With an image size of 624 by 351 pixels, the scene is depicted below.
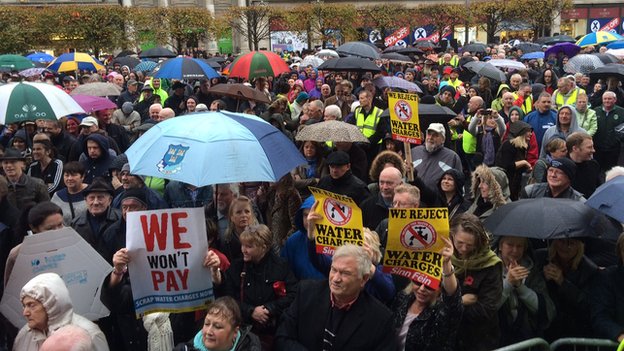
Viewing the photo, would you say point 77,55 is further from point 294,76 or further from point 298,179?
point 298,179

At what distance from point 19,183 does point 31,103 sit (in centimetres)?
125

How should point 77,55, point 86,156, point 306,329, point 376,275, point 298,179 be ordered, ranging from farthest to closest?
point 77,55 → point 86,156 → point 298,179 → point 376,275 → point 306,329

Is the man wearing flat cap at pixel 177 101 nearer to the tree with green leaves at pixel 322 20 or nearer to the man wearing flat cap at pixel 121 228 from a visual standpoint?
the man wearing flat cap at pixel 121 228

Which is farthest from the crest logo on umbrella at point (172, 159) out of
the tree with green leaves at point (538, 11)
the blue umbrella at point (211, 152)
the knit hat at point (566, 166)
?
the tree with green leaves at point (538, 11)

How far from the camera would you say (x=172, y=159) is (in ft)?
17.9

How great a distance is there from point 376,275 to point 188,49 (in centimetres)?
3581

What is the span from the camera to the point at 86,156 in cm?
873

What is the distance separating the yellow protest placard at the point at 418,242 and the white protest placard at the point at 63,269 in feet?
7.08

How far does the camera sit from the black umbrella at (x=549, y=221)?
498 centimetres

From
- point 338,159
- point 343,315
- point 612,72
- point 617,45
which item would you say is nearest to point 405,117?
point 338,159

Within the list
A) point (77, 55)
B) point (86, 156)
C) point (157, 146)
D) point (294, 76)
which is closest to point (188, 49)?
point (77, 55)

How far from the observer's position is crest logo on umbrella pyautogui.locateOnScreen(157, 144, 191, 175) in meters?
5.34

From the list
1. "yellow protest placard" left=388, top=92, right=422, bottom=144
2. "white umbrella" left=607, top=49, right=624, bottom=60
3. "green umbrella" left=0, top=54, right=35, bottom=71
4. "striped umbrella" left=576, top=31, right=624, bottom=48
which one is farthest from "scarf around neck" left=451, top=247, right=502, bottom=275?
"striped umbrella" left=576, top=31, right=624, bottom=48

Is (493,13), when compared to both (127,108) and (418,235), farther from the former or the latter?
(418,235)
